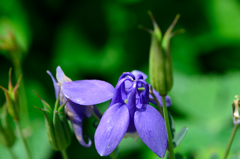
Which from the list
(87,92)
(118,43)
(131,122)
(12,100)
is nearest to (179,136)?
(131,122)

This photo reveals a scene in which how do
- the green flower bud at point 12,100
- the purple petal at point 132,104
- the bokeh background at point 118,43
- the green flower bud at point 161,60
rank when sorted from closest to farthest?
the green flower bud at point 161,60
the purple petal at point 132,104
the green flower bud at point 12,100
the bokeh background at point 118,43

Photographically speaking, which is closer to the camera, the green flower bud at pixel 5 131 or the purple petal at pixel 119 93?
the purple petal at pixel 119 93

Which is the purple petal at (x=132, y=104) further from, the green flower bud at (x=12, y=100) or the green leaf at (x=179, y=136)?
the green flower bud at (x=12, y=100)

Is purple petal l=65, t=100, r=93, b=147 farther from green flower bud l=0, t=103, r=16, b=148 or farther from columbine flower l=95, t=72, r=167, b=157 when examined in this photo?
green flower bud l=0, t=103, r=16, b=148

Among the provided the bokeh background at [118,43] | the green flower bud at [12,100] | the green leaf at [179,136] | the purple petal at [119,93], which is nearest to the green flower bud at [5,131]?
the green flower bud at [12,100]

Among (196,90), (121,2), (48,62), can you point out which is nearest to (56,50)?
(48,62)

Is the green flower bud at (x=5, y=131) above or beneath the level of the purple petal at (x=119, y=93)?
beneath

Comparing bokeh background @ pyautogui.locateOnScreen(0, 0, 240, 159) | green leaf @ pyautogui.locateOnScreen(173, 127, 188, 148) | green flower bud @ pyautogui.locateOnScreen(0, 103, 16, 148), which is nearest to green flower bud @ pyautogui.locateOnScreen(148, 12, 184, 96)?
green leaf @ pyautogui.locateOnScreen(173, 127, 188, 148)
